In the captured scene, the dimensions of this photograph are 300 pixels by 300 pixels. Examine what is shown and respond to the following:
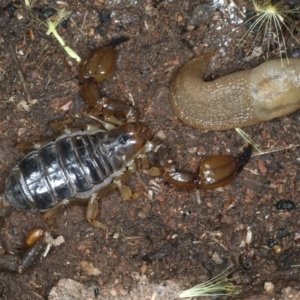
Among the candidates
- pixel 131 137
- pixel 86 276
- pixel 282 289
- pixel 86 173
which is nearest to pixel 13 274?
pixel 86 276

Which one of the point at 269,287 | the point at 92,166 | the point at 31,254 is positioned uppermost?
the point at 92,166

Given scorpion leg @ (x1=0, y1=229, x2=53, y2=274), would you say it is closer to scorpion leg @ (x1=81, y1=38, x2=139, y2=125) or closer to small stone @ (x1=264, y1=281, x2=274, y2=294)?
scorpion leg @ (x1=81, y1=38, x2=139, y2=125)

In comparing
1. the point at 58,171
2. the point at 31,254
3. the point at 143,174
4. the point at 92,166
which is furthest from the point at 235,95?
the point at 31,254

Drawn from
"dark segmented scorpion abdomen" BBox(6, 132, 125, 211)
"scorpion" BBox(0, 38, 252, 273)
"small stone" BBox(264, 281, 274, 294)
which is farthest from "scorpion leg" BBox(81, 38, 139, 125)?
"small stone" BBox(264, 281, 274, 294)

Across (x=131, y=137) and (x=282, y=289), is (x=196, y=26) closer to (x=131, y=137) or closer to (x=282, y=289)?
(x=131, y=137)

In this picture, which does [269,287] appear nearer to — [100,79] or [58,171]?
[58,171]
